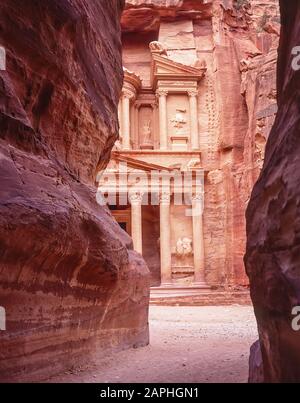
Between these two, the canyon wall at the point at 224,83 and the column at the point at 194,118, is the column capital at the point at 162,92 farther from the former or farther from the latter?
the canyon wall at the point at 224,83

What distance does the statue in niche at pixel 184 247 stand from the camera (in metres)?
25.2

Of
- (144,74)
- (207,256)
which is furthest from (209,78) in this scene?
(207,256)

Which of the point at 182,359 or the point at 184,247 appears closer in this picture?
the point at 182,359

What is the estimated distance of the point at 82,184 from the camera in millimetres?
6020

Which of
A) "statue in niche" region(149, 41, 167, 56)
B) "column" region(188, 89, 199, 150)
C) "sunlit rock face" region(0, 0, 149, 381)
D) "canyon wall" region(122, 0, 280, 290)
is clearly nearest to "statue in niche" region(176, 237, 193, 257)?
"canyon wall" region(122, 0, 280, 290)

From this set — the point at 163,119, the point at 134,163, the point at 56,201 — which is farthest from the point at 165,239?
the point at 56,201

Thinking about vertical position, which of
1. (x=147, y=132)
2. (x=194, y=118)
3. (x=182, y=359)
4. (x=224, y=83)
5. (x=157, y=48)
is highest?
(x=157, y=48)

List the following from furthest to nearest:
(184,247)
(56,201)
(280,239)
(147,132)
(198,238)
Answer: (147,132)
(184,247)
(198,238)
(56,201)
(280,239)

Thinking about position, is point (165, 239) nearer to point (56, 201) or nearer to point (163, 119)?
point (163, 119)

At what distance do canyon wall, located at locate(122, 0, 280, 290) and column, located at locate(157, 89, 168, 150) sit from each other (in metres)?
2.03

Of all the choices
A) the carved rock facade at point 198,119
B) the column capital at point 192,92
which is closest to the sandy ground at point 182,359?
the carved rock facade at point 198,119

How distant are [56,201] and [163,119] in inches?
925

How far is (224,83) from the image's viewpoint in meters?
26.5
